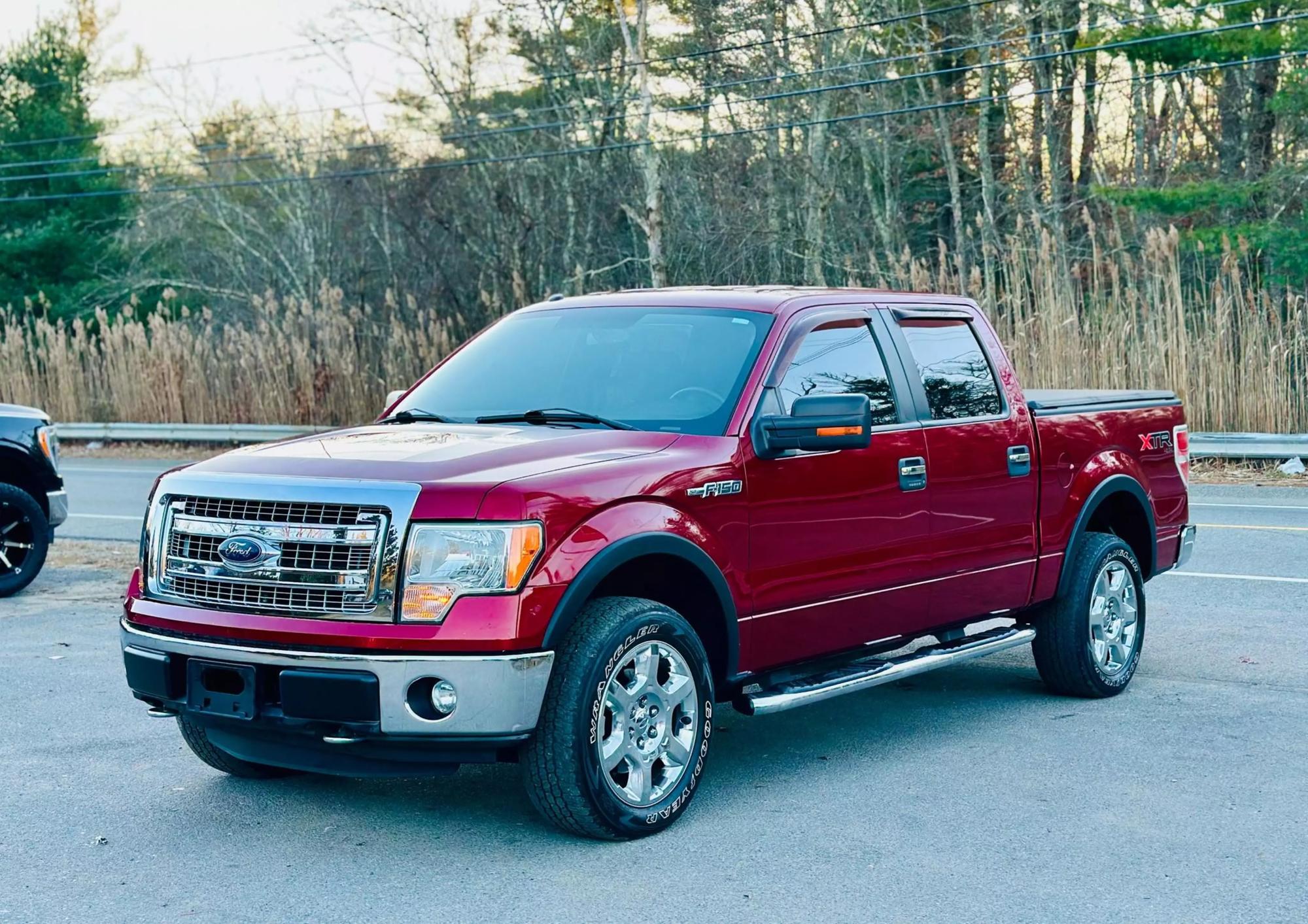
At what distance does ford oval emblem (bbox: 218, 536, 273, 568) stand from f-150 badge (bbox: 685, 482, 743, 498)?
139 cm

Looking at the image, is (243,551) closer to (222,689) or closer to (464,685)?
(222,689)

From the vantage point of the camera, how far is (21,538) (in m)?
10.4

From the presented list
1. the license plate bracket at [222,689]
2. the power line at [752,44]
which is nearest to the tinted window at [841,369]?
the license plate bracket at [222,689]

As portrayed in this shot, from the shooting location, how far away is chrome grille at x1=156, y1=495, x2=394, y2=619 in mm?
4668

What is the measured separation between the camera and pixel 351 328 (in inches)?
914

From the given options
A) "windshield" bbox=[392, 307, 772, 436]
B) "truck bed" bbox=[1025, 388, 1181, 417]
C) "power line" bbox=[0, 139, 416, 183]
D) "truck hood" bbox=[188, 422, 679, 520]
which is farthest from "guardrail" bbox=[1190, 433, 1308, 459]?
"power line" bbox=[0, 139, 416, 183]

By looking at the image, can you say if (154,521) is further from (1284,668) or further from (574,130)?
(574,130)

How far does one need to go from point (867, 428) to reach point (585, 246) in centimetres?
2803

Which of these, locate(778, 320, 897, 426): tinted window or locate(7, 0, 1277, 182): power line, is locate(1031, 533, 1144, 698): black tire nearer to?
locate(778, 320, 897, 426): tinted window

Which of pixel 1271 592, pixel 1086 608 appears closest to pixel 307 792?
pixel 1086 608

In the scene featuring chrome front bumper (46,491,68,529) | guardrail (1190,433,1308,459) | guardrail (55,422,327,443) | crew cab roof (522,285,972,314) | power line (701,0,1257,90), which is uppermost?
→ power line (701,0,1257,90)

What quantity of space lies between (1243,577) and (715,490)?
20.8 feet

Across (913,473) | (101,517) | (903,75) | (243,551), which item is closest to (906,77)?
(903,75)

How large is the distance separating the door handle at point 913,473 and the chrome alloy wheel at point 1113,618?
1.38 metres
